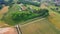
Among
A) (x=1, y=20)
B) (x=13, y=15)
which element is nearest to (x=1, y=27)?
(x=1, y=20)

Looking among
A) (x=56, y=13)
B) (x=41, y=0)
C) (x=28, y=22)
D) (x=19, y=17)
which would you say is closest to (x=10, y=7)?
(x=19, y=17)

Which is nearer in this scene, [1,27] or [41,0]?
[1,27]

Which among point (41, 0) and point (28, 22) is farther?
point (41, 0)

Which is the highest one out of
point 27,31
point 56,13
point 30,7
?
point 30,7

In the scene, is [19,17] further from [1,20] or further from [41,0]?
[41,0]

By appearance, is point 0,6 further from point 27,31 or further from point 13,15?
point 27,31

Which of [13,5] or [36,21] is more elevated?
[13,5]

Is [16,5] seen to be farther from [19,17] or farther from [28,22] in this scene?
[28,22]

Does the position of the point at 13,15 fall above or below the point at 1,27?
above
